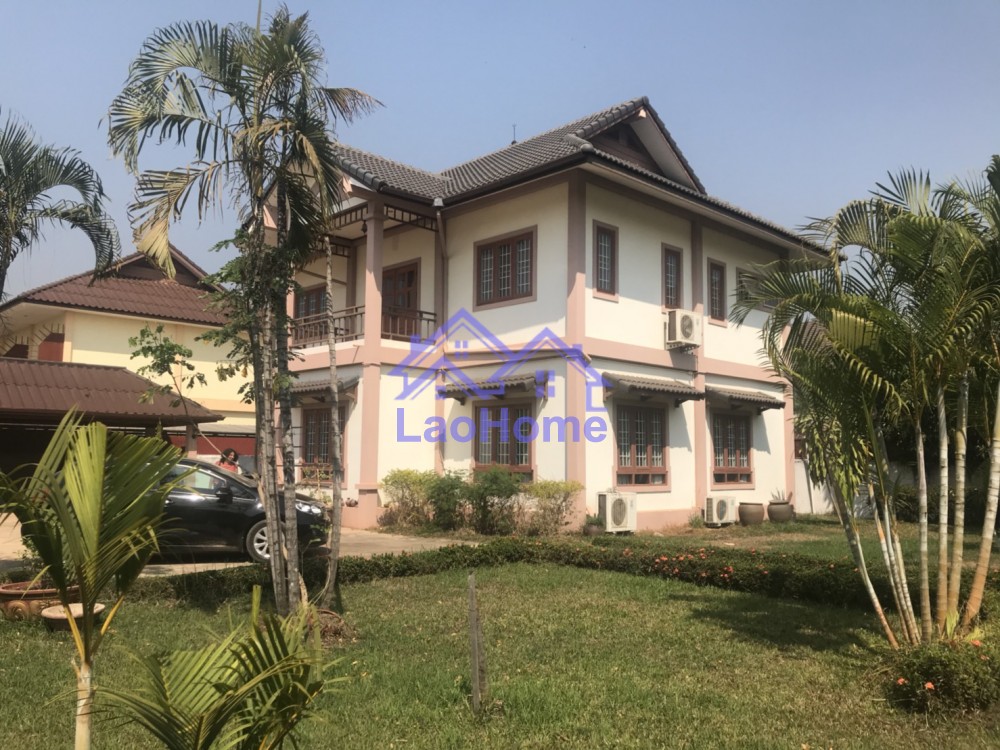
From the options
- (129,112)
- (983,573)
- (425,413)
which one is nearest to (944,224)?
(983,573)

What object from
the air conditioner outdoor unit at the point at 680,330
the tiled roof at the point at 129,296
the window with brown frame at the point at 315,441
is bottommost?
the window with brown frame at the point at 315,441

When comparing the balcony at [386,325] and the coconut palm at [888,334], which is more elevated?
the balcony at [386,325]

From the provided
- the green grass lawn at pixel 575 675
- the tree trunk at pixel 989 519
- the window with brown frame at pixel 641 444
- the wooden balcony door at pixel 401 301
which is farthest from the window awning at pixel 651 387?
the tree trunk at pixel 989 519

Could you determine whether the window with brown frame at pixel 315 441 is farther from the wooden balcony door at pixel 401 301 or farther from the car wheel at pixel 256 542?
the car wheel at pixel 256 542

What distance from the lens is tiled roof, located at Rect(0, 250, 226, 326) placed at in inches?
883

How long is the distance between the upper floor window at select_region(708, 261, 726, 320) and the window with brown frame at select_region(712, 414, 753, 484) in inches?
90.8

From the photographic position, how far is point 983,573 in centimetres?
568

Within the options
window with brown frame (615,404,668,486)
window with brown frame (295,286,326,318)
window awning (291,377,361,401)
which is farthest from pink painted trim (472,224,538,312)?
window with brown frame (295,286,326,318)

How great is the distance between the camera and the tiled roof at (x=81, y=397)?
1105 centimetres

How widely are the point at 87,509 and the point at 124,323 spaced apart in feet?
77.3

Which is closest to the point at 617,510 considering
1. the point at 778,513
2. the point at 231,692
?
the point at 778,513

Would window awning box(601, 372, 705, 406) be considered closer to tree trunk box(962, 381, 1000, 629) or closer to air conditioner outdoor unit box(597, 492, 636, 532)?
air conditioner outdoor unit box(597, 492, 636, 532)

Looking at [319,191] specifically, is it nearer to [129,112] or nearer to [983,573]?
[129,112]

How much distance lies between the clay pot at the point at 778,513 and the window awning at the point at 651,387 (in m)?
3.71
